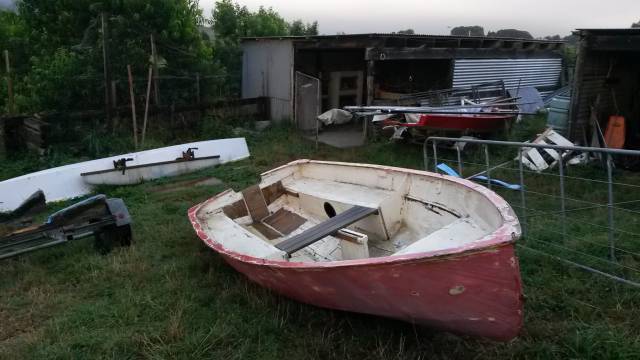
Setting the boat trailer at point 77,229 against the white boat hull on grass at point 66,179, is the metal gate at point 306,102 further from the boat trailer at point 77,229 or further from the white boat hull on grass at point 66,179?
the boat trailer at point 77,229

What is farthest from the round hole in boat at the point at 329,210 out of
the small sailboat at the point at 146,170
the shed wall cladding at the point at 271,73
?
the shed wall cladding at the point at 271,73

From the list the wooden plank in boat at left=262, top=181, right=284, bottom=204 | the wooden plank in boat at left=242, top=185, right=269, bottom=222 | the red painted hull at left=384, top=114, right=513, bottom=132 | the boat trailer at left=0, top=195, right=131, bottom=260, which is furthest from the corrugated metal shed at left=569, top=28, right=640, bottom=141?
the boat trailer at left=0, top=195, right=131, bottom=260

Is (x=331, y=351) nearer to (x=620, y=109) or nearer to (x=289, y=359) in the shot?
(x=289, y=359)

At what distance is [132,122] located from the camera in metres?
11.5

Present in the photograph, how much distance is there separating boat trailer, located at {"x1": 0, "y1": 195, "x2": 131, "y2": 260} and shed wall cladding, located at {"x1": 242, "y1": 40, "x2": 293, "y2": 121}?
8.56 metres

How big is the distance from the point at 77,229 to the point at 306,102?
A: 29.9 feet

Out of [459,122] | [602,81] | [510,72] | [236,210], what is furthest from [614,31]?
[236,210]

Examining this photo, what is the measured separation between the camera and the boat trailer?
194 inches

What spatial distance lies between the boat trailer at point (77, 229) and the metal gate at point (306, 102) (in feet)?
27.1

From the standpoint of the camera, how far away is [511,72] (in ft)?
49.4

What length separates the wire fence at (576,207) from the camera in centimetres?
455

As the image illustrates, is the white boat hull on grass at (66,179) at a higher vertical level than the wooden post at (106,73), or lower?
lower

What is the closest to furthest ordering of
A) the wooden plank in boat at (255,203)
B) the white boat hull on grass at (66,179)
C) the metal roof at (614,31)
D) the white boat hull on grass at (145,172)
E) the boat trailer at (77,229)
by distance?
the boat trailer at (77,229) < the wooden plank in boat at (255,203) < the white boat hull on grass at (66,179) < the metal roof at (614,31) < the white boat hull on grass at (145,172)

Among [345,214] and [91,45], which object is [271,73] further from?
[345,214]
